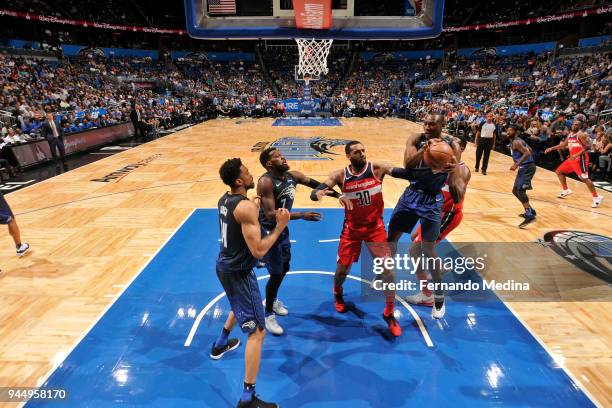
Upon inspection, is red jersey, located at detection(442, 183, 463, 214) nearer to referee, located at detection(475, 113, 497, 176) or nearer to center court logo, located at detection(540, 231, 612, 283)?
center court logo, located at detection(540, 231, 612, 283)

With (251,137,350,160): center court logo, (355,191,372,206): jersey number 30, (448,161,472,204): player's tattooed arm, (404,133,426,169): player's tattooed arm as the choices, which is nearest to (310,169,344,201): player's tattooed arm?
(355,191,372,206): jersey number 30

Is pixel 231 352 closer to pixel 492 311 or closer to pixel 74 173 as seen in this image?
pixel 492 311

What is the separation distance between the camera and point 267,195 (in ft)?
12.9

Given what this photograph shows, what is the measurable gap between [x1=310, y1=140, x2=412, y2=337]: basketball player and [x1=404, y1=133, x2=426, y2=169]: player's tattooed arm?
265 mm

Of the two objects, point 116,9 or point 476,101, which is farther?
point 116,9

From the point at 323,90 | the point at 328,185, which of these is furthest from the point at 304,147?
the point at 323,90

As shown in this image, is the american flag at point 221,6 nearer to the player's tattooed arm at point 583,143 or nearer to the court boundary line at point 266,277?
the court boundary line at point 266,277

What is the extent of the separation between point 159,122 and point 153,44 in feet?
75.9

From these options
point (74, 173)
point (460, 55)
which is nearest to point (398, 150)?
point (74, 173)

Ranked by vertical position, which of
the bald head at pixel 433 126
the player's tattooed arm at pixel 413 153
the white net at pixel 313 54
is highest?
the white net at pixel 313 54

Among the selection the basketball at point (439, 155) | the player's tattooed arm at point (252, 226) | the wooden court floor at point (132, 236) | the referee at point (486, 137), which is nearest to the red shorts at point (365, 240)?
the basketball at point (439, 155)

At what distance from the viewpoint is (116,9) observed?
37.6m

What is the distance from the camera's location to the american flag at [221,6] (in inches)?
256

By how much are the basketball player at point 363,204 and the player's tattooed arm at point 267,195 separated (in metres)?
0.42
